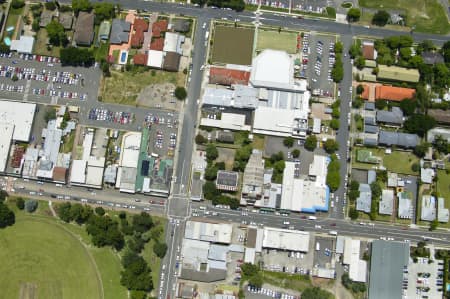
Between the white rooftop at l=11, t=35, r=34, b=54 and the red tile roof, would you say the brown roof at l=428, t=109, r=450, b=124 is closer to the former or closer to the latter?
the red tile roof

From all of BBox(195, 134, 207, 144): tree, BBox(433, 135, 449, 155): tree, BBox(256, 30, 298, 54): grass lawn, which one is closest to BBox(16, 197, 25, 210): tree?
BBox(195, 134, 207, 144): tree

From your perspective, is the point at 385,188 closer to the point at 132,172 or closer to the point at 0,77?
the point at 132,172

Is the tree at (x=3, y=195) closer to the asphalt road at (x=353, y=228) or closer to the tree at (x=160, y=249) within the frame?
the tree at (x=160, y=249)

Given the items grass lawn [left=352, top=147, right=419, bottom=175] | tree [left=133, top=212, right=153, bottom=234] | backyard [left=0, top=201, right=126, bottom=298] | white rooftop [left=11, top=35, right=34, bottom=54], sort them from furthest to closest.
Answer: white rooftop [left=11, top=35, right=34, bottom=54] → grass lawn [left=352, top=147, right=419, bottom=175] → backyard [left=0, top=201, right=126, bottom=298] → tree [left=133, top=212, right=153, bottom=234]

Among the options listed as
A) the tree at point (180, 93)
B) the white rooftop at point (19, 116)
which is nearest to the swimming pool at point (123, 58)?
the tree at point (180, 93)

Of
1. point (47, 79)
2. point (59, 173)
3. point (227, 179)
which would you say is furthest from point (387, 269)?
point (47, 79)
